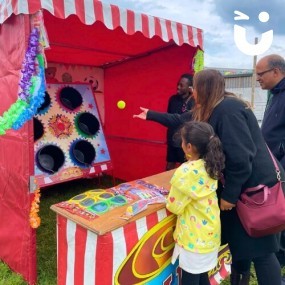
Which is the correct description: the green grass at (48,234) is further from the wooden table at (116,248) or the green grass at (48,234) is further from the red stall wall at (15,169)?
the wooden table at (116,248)

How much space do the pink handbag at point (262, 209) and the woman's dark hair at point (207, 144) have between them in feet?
0.69

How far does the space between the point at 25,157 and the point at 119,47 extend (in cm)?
213

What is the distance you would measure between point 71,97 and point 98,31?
113 centimetres

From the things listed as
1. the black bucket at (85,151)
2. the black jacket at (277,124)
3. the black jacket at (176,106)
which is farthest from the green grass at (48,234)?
the black jacket at (176,106)

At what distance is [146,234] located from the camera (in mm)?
1590

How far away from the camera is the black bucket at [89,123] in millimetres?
3930

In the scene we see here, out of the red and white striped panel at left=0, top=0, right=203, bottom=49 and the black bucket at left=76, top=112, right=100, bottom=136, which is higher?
the red and white striped panel at left=0, top=0, right=203, bottom=49

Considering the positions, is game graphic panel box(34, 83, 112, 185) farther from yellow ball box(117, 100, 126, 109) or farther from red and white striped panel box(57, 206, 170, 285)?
red and white striped panel box(57, 206, 170, 285)

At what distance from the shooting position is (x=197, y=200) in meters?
1.48

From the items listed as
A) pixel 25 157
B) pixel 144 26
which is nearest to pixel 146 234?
pixel 25 157

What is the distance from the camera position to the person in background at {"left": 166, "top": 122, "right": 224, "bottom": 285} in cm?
144

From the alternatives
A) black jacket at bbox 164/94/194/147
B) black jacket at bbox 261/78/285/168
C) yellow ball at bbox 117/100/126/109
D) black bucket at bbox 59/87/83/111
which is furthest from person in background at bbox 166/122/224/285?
yellow ball at bbox 117/100/126/109

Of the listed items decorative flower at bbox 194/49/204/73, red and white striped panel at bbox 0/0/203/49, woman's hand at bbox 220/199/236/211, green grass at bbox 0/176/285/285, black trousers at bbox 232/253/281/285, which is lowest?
green grass at bbox 0/176/285/285

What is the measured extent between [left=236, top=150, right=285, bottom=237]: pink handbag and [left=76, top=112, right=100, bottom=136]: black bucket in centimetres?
271
